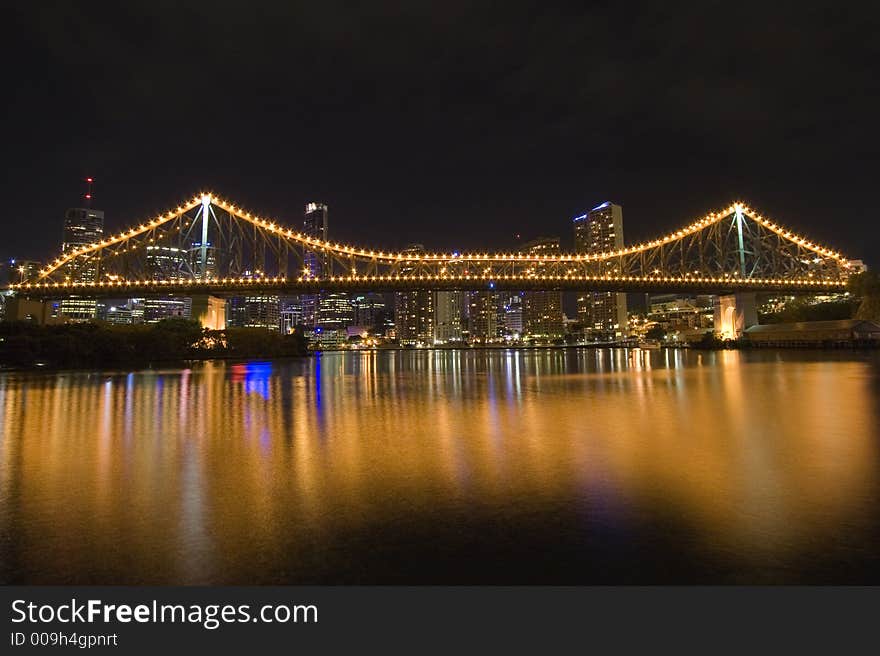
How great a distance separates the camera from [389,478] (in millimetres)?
7480

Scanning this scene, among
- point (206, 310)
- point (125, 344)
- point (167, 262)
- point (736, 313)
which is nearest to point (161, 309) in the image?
point (167, 262)

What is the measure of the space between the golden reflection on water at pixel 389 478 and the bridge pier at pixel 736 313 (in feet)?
196

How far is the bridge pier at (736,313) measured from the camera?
6869 centimetres

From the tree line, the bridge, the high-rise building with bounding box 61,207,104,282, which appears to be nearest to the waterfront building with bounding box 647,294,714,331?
the bridge

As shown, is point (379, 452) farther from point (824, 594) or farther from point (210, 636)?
point (824, 594)

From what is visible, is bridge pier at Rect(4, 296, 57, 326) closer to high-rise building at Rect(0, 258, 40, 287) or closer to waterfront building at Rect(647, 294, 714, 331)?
high-rise building at Rect(0, 258, 40, 287)

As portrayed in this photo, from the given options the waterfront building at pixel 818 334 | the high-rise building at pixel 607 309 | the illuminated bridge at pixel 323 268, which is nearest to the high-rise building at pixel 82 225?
the illuminated bridge at pixel 323 268

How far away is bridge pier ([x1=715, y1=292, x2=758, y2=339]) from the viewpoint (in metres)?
68.7

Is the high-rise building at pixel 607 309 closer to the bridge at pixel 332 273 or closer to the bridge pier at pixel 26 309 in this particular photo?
the bridge at pixel 332 273

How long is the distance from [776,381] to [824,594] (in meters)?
21.1

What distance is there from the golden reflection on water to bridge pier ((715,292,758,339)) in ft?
196

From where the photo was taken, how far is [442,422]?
41.7ft

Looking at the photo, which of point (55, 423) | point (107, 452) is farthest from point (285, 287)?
point (107, 452)

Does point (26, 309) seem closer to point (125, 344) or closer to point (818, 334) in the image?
point (125, 344)
